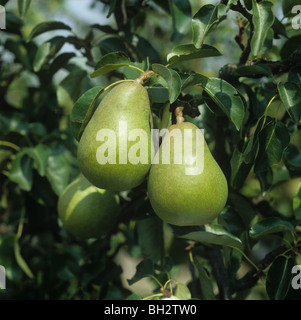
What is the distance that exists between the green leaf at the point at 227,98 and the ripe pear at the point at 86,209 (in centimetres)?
46

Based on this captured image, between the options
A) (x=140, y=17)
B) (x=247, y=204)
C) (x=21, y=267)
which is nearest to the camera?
(x=247, y=204)

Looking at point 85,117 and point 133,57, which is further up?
point 133,57

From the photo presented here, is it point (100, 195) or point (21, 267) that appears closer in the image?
point (100, 195)

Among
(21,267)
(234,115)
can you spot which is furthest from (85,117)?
(21,267)

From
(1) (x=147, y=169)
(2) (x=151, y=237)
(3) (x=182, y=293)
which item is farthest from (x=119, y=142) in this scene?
(2) (x=151, y=237)

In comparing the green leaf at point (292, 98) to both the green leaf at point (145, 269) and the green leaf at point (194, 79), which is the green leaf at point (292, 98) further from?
the green leaf at point (145, 269)

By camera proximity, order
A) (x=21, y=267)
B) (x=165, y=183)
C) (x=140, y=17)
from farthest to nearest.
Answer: (x=140, y=17) < (x=21, y=267) < (x=165, y=183)

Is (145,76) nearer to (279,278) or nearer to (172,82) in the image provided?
(172,82)

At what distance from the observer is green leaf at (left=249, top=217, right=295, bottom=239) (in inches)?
35.8

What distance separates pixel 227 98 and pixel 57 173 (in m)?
0.67
